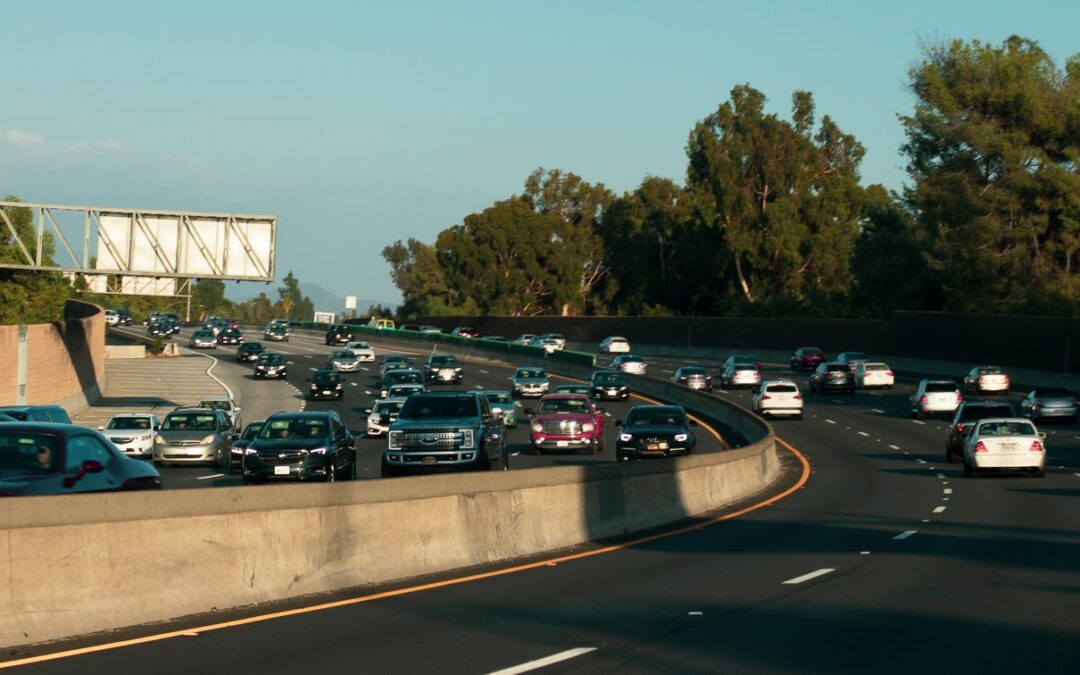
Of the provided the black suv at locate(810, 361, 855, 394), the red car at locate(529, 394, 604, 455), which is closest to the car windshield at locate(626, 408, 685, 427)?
the red car at locate(529, 394, 604, 455)

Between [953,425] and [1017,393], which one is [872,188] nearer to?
[1017,393]

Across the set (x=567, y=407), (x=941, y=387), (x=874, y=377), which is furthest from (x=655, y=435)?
(x=874, y=377)

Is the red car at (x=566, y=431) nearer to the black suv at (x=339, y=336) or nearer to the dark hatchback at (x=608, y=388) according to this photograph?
the dark hatchback at (x=608, y=388)

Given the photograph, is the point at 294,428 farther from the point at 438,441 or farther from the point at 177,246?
the point at 177,246

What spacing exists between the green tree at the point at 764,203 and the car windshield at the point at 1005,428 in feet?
298

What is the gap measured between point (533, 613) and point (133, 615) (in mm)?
3551

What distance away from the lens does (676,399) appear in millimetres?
66375

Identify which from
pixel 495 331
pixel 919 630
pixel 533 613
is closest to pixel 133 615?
pixel 533 613

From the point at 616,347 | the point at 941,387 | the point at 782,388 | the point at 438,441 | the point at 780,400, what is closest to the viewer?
the point at 438,441

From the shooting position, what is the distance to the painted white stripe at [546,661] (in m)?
10.5

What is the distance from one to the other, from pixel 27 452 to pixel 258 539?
236 cm

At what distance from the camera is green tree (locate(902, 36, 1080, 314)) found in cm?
8006

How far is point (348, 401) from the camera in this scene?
229ft

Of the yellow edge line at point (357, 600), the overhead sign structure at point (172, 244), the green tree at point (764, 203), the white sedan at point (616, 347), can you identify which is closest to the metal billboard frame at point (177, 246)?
the overhead sign structure at point (172, 244)
